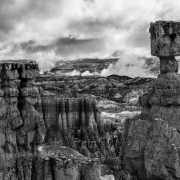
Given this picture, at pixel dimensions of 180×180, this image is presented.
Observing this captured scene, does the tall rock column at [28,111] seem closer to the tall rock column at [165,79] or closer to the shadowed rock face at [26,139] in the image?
the shadowed rock face at [26,139]

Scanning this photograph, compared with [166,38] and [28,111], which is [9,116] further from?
[166,38]

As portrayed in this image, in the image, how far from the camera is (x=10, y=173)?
20641 millimetres

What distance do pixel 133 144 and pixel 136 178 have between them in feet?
5.53

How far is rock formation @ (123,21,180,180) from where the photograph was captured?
1661cm

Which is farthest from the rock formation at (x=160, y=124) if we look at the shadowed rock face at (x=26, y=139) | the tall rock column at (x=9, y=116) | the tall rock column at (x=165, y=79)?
the tall rock column at (x=9, y=116)

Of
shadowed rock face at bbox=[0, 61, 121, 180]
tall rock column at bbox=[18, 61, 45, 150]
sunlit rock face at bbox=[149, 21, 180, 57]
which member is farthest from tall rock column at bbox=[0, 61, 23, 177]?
sunlit rock face at bbox=[149, 21, 180, 57]

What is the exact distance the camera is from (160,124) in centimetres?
1680

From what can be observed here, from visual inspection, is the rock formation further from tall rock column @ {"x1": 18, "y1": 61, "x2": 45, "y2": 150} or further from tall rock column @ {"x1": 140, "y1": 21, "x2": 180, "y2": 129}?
tall rock column @ {"x1": 18, "y1": 61, "x2": 45, "y2": 150}

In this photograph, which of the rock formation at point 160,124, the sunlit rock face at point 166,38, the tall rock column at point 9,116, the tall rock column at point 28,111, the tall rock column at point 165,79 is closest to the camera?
the rock formation at point 160,124

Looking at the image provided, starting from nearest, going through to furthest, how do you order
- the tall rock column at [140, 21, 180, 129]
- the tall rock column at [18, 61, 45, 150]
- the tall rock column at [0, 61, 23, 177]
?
the tall rock column at [140, 21, 180, 129], the tall rock column at [0, 61, 23, 177], the tall rock column at [18, 61, 45, 150]

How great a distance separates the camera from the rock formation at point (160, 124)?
16.6m

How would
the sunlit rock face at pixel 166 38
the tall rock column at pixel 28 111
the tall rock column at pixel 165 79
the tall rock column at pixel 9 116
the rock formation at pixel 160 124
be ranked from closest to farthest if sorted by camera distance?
the rock formation at pixel 160 124, the tall rock column at pixel 165 79, the sunlit rock face at pixel 166 38, the tall rock column at pixel 9 116, the tall rock column at pixel 28 111

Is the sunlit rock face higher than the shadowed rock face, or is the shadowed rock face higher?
the sunlit rock face

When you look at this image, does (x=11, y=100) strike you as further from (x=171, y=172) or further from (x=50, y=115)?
(x=50, y=115)
